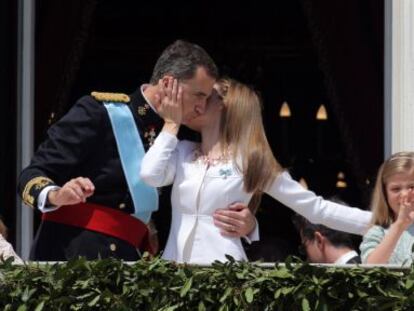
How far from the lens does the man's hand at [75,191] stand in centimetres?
464

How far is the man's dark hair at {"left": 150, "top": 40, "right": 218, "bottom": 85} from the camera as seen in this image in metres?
5.00

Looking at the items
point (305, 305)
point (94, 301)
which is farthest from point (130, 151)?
point (305, 305)

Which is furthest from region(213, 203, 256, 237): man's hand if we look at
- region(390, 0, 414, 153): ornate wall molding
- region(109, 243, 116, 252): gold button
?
region(390, 0, 414, 153): ornate wall molding

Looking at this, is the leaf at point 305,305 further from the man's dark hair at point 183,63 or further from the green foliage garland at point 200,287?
the man's dark hair at point 183,63

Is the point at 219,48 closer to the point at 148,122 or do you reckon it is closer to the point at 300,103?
the point at 300,103

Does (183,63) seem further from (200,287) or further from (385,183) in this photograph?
(200,287)

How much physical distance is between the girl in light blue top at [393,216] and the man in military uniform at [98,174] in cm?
47

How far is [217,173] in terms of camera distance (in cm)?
506

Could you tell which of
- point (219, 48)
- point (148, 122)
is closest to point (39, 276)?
point (148, 122)

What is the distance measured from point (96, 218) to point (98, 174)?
165 mm

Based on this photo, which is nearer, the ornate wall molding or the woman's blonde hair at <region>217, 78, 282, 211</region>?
the woman's blonde hair at <region>217, 78, 282, 211</region>

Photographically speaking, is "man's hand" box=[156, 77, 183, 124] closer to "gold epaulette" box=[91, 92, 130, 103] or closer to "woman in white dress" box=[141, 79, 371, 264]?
"woman in white dress" box=[141, 79, 371, 264]

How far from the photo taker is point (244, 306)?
171 inches

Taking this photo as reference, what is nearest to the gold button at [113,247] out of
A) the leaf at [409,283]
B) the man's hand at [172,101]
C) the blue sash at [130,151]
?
the blue sash at [130,151]
